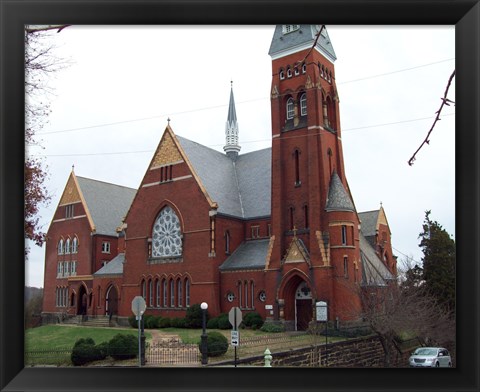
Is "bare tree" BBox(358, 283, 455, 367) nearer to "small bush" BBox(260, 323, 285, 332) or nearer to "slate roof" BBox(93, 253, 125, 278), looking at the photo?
"small bush" BBox(260, 323, 285, 332)

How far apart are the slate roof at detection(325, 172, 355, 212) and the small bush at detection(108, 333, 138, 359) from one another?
14.8 m

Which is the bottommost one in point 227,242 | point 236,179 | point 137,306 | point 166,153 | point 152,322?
point 152,322

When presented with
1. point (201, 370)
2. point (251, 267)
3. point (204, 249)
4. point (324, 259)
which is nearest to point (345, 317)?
point (324, 259)

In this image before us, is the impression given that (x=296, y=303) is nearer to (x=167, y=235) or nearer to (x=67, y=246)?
(x=167, y=235)

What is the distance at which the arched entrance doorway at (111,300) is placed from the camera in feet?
131

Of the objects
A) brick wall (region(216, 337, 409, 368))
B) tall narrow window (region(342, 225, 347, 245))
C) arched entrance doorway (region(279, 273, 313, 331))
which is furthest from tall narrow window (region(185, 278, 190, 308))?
brick wall (region(216, 337, 409, 368))

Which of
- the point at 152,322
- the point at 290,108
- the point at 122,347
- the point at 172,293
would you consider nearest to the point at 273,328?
the point at 152,322

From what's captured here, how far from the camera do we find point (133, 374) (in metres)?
4.16

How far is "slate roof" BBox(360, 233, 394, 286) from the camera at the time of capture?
2795 cm

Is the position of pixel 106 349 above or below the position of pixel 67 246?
below

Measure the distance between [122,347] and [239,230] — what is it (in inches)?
716

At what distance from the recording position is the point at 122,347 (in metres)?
18.1
